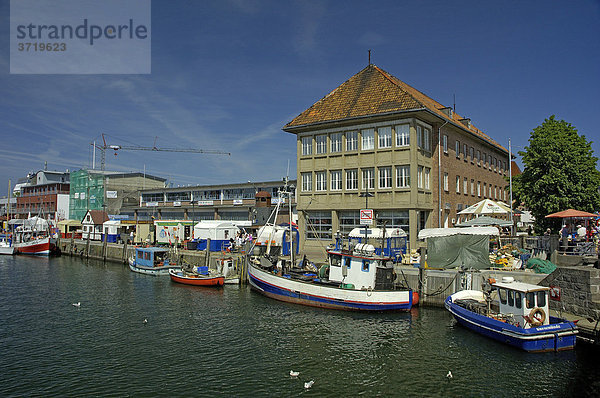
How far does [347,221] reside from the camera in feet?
137

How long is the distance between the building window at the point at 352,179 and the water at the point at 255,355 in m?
15.1

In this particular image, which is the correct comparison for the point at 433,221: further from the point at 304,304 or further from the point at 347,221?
the point at 304,304

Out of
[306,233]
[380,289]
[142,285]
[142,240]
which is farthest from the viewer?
[142,240]

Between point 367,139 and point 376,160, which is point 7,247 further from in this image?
point 376,160

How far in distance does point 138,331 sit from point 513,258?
78.4 ft

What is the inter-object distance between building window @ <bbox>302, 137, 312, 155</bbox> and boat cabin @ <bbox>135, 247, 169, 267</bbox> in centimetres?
1782

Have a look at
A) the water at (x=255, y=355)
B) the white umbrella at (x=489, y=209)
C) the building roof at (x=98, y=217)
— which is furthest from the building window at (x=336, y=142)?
the building roof at (x=98, y=217)

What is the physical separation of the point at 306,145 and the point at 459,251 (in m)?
20.2

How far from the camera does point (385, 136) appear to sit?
130 ft

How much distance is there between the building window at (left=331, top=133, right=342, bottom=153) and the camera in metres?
42.1

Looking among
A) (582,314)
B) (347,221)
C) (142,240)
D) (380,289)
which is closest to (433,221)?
(347,221)

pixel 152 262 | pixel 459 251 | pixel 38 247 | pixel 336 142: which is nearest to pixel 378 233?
pixel 459 251

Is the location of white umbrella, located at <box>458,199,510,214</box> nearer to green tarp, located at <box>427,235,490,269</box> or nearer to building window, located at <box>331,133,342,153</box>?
green tarp, located at <box>427,235,490,269</box>

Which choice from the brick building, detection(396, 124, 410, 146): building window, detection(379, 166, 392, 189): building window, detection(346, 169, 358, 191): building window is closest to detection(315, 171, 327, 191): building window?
the brick building
